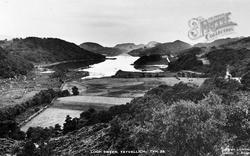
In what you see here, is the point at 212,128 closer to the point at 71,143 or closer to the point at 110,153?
the point at 110,153

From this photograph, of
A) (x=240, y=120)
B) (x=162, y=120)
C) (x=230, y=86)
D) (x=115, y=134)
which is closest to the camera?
(x=162, y=120)

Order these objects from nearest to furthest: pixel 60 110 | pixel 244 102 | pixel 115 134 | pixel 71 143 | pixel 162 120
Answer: pixel 162 120 < pixel 244 102 < pixel 115 134 < pixel 71 143 < pixel 60 110

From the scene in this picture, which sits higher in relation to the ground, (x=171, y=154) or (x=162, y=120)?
(x=162, y=120)

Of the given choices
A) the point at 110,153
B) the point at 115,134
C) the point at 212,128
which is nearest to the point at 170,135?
the point at 212,128

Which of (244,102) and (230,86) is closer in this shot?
(244,102)

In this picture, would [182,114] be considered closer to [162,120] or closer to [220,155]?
[162,120]

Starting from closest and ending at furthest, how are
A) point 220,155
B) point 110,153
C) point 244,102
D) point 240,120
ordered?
point 220,155 → point 240,120 → point 244,102 → point 110,153

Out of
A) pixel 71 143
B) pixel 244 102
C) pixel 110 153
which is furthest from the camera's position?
pixel 71 143

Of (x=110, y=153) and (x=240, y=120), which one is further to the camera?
(x=110, y=153)

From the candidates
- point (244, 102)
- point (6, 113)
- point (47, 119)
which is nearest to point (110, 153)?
point (244, 102)
